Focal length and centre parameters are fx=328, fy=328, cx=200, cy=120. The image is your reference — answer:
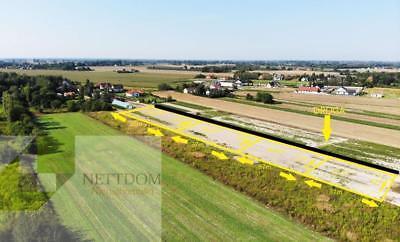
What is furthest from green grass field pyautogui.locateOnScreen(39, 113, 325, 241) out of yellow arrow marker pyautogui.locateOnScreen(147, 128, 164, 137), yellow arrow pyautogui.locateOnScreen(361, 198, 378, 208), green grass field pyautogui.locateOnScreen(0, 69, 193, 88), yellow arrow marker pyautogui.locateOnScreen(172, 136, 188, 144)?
green grass field pyautogui.locateOnScreen(0, 69, 193, 88)

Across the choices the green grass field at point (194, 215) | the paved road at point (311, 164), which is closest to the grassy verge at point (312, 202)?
the green grass field at point (194, 215)

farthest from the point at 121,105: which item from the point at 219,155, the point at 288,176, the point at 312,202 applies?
the point at 312,202

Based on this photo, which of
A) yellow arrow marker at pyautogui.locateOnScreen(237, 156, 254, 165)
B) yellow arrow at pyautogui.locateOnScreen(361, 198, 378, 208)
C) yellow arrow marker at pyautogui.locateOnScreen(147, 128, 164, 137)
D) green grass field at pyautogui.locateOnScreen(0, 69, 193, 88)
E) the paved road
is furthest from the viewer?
green grass field at pyautogui.locateOnScreen(0, 69, 193, 88)

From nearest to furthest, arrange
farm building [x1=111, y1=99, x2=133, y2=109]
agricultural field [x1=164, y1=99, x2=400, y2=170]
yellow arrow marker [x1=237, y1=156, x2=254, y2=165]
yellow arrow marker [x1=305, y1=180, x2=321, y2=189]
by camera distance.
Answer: yellow arrow marker [x1=305, y1=180, x2=321, y2=189] < yellow arrow marker [x1=237, y1=156, x2=254, y2=165] < agricultural field [x1=164, y1=99, x2=400, y2=170] < farm building [x1=111, y1=99, x2=133, y2=109]

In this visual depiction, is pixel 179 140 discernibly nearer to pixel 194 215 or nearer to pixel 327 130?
pixel 194 215

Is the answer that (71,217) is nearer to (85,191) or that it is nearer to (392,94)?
(85,191)

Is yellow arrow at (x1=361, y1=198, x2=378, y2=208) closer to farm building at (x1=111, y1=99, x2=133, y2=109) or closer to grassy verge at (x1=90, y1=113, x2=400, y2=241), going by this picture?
grassy verge at (x1=90, y1=113, x2=400, y2=241)

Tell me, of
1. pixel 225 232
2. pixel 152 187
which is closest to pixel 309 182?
pixel 225 232

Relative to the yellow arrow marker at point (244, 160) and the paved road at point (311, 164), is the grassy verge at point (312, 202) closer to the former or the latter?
the yellow arrow marker at point (244, 160)
